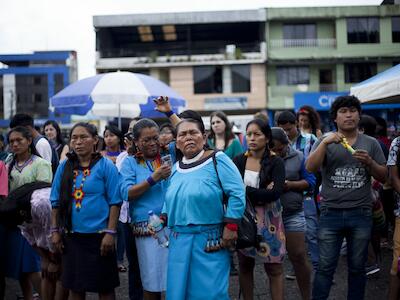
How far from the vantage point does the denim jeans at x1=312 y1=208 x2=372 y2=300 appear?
11.7ft

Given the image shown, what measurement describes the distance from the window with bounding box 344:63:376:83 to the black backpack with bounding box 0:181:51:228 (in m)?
26.8

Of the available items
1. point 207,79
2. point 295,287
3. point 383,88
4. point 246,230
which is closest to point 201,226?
point 246,230

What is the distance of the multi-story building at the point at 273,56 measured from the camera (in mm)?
27156

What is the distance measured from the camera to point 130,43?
30578mm

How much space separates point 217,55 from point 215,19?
2387 mm

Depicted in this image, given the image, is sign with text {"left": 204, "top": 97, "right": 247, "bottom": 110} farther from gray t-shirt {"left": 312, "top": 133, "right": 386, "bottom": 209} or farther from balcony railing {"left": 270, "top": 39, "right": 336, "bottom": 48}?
gray t-shirt {"left": 312, "top": 133, "right": 386, "bottom": 209}

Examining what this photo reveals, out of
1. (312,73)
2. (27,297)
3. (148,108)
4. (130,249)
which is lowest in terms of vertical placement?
(27,297)

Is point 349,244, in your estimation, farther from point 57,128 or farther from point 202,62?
point 202,62

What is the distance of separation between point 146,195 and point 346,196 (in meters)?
1.77

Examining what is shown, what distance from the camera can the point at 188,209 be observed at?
3.03 metres

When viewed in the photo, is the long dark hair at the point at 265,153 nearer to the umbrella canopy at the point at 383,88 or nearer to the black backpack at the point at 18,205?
the black backpack at the point at 18,205

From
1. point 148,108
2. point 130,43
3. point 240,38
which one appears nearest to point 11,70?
point 130,43

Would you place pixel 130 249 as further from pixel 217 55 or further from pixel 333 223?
pixel 217 55

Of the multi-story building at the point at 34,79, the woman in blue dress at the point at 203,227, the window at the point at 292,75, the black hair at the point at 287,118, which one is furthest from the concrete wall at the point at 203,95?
the woman in blue dress at the point at 203,227
